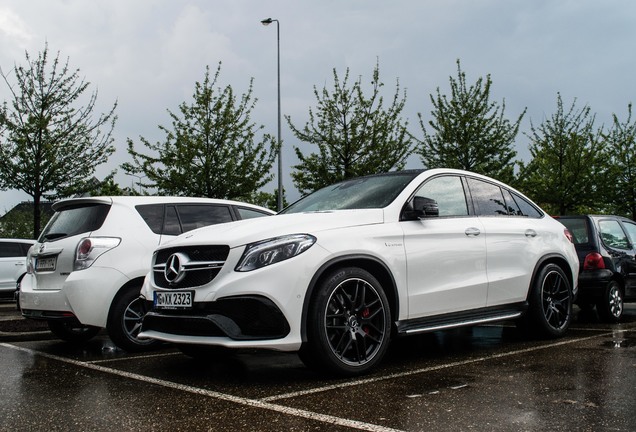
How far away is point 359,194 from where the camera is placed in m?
6.18

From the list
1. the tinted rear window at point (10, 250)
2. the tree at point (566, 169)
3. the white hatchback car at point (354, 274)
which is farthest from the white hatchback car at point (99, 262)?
the tree at point (566, 169)

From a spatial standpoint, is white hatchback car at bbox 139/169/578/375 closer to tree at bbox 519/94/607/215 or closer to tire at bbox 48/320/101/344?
tire at bbox 48/320/101/344

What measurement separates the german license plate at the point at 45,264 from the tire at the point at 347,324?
10.6 ft

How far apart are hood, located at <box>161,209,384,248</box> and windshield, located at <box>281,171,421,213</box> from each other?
0.33m

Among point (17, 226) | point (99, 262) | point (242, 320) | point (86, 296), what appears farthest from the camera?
point (17, 226)

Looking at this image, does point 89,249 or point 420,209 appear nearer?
point 420,209

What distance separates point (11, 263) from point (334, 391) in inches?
506

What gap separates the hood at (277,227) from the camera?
16.4 feet

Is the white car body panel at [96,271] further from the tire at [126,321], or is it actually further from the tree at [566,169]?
the tree at [566,169]

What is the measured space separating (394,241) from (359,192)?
86 cm

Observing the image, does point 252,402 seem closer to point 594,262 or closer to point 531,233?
point 531,233

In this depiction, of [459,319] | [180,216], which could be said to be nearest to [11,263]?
[180,216]

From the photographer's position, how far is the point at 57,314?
6.66 metres

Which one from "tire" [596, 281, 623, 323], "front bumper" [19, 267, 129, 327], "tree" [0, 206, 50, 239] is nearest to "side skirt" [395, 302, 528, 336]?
"tire" [596, 281, 623, 323]
